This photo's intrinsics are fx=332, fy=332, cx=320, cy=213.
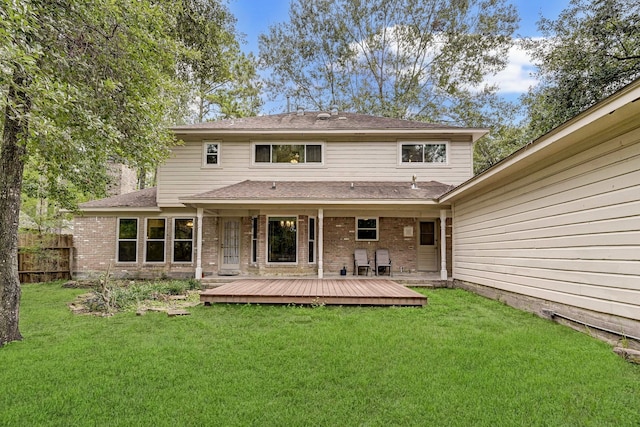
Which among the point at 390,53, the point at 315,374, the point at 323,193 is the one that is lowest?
the point at 315,374

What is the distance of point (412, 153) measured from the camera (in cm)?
1138

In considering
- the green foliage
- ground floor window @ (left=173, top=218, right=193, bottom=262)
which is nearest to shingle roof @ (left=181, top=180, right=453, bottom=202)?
ground floor window @ (left=173, top=218, right=193, bottom=262)

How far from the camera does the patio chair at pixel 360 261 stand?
1050 centimetres

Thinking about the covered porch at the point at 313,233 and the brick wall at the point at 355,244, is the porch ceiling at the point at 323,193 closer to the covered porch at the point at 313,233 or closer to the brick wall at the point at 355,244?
the covered porch at the point at 313,233

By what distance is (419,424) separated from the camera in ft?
7.90

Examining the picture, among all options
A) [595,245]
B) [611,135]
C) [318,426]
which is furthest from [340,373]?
[611,135]

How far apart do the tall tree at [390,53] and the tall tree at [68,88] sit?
13.5 meters

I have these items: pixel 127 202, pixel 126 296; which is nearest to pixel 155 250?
pixel 127 202

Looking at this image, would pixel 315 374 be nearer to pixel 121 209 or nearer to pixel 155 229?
pixel 155 229

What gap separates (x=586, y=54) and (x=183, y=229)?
547 inches

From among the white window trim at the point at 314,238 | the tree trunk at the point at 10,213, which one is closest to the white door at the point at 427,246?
the white window trim at the point at 314,238

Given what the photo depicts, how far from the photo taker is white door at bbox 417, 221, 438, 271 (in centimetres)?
1119

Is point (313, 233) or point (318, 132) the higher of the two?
point (318, 132)

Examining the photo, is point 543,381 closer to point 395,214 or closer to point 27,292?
point 395,214
